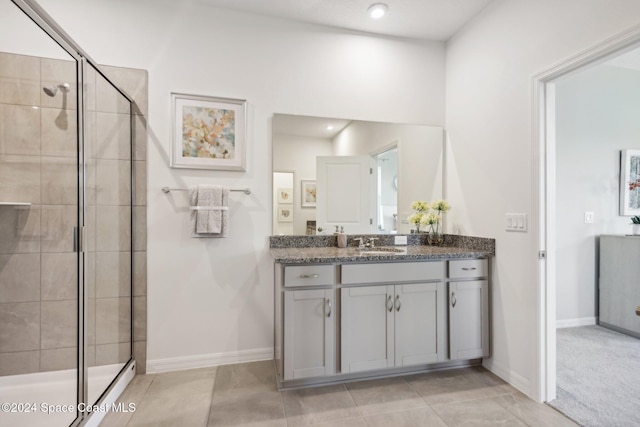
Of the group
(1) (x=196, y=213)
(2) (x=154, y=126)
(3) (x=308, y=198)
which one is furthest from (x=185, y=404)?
(2) (x=154, y=126)

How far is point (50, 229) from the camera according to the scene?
6.25ft

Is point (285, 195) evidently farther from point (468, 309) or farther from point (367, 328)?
point (468, 309)

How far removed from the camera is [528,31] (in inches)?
83.0

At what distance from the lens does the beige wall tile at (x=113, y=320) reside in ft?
6.45

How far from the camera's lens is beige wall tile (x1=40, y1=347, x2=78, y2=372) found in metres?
1.82

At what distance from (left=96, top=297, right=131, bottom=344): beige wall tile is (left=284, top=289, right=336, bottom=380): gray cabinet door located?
114 cm

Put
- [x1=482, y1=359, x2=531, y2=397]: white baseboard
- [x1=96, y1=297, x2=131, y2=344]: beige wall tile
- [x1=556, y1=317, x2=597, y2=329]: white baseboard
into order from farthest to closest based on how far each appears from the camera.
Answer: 1. [x1=556, y1=317, x2=597, y2=329]: white baseboard
2. [x1=482, y1=359, x2=531, y2=397]: white baseboard
3. [x1=96, y1=297, x2=131, y2=344]: beige wall tile

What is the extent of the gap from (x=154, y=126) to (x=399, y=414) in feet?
8.36

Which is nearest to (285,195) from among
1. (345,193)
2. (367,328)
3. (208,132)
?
(345,193)

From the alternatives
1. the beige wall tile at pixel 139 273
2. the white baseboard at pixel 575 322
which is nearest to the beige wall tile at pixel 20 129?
the beige wall tile at pixel 139 273

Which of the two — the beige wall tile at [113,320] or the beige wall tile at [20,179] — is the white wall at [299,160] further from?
the beige wall tile at [20,179]

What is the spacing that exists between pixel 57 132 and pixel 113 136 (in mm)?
321

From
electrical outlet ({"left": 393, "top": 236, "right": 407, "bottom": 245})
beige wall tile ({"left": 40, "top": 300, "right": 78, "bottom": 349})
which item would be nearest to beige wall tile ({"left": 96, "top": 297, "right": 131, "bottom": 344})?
beige wall tile ({"left": 40, "top": 300, "right": 78, "bottom": 349})

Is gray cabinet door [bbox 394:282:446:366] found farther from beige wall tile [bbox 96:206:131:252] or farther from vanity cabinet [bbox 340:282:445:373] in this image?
beige wall tile [bbox 96:206:131:252]
